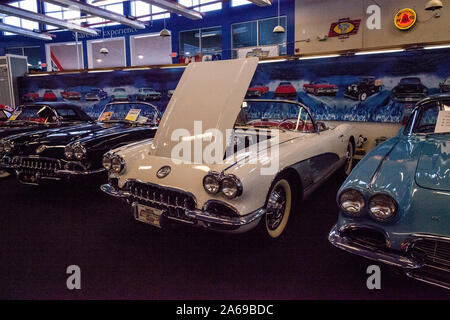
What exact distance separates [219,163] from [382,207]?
1.15m

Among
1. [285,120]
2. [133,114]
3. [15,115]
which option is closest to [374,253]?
[285,120]

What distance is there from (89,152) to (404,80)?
16.6 ft

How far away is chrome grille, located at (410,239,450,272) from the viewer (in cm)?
158

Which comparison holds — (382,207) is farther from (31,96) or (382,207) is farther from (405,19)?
(31,96)

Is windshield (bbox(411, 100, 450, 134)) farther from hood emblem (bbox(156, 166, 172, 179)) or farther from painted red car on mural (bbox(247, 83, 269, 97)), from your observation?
painted red car on mural (bbox(247, 83, 269, 97))

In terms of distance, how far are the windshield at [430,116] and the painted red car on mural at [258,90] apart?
12.4 ft

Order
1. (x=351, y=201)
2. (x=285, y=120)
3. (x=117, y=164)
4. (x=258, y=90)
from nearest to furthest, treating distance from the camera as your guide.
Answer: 1. (x=351, y=201)
2. (x=117, y=164)
3. (x=285, y=120)
4. (x=258, y=90)

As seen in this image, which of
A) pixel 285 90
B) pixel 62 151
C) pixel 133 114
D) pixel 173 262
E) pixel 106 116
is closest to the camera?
pixel 173 262

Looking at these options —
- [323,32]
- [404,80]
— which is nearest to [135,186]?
[404,80]

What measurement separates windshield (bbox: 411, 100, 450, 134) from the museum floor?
1.16 metres

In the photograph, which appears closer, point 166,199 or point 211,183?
point 211,183

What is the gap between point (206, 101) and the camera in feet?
9.11

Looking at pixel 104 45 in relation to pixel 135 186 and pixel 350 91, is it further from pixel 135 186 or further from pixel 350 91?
pixel 135 186

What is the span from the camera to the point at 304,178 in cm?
277
